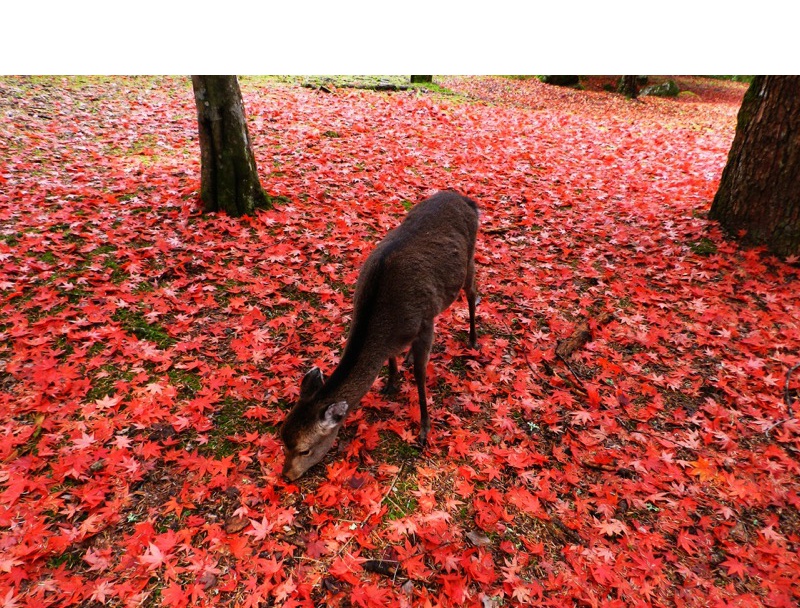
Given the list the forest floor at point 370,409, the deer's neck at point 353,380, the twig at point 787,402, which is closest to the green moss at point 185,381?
the forest floor at point 370,409

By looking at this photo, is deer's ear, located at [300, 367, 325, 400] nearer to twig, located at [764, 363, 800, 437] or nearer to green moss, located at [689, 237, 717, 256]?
twig, located at [764, 363, 800, 437]

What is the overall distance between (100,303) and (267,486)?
3.47 meters

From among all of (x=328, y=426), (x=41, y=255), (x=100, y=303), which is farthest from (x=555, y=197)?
(x=41, y=255)

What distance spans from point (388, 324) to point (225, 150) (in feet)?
15.8

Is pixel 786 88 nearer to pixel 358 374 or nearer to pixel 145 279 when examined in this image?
pixel 358 374

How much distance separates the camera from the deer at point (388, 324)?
3572mm

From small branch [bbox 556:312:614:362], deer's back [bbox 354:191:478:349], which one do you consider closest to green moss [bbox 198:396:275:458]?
deer's back [bbox 354:191:478:349]

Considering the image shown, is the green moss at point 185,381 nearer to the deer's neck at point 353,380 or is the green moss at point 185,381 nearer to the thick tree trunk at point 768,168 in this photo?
the deer's neck at point 353,380

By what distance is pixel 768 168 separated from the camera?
6.40 meters

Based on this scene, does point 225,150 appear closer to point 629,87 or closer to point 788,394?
point 788,394

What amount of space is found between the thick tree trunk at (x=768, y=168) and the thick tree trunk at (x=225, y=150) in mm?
8215

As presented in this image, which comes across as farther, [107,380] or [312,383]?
[107,380]

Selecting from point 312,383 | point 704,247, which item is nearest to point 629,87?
point 704,247

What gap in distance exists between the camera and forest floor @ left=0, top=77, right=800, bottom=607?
322cm
